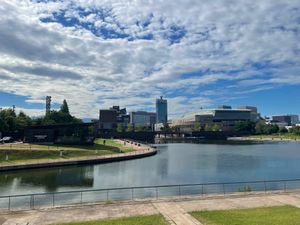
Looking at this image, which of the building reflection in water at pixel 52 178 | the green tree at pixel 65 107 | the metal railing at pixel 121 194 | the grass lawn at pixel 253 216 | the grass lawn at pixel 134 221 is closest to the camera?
the grass lawn at pixel 253 216

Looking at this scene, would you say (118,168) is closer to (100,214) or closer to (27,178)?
(27,178)

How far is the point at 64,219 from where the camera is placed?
21.2 metres

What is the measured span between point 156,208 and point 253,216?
6.86 m

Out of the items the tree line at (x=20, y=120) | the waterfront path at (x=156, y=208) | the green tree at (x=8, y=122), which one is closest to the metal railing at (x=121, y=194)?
the waterfront path at (x=156, y=208)

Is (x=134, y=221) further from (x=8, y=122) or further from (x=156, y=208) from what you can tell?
(x=8, y=122)

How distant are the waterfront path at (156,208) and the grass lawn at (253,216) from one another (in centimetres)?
112

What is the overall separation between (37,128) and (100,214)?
7891 cm

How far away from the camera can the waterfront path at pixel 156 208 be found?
69.4ft

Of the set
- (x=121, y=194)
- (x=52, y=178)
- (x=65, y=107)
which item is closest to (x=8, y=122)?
(x=65, y=107)

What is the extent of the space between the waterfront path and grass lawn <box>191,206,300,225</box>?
1.12m

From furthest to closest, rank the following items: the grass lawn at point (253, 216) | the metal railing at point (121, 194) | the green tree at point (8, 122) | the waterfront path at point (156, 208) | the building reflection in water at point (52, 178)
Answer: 1. the green tree at point (8, 122)
2. the building reflection in water at point (52, 178)
3. the metal railing at point (121, 194)
4. the waterfront path at point (156, 208)
5. the grass lawn at point (253, 216)

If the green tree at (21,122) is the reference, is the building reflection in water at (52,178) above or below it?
below

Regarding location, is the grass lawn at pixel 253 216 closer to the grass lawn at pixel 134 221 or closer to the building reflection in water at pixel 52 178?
the grass lawn at pixel 134 221

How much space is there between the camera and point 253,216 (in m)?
21.0
